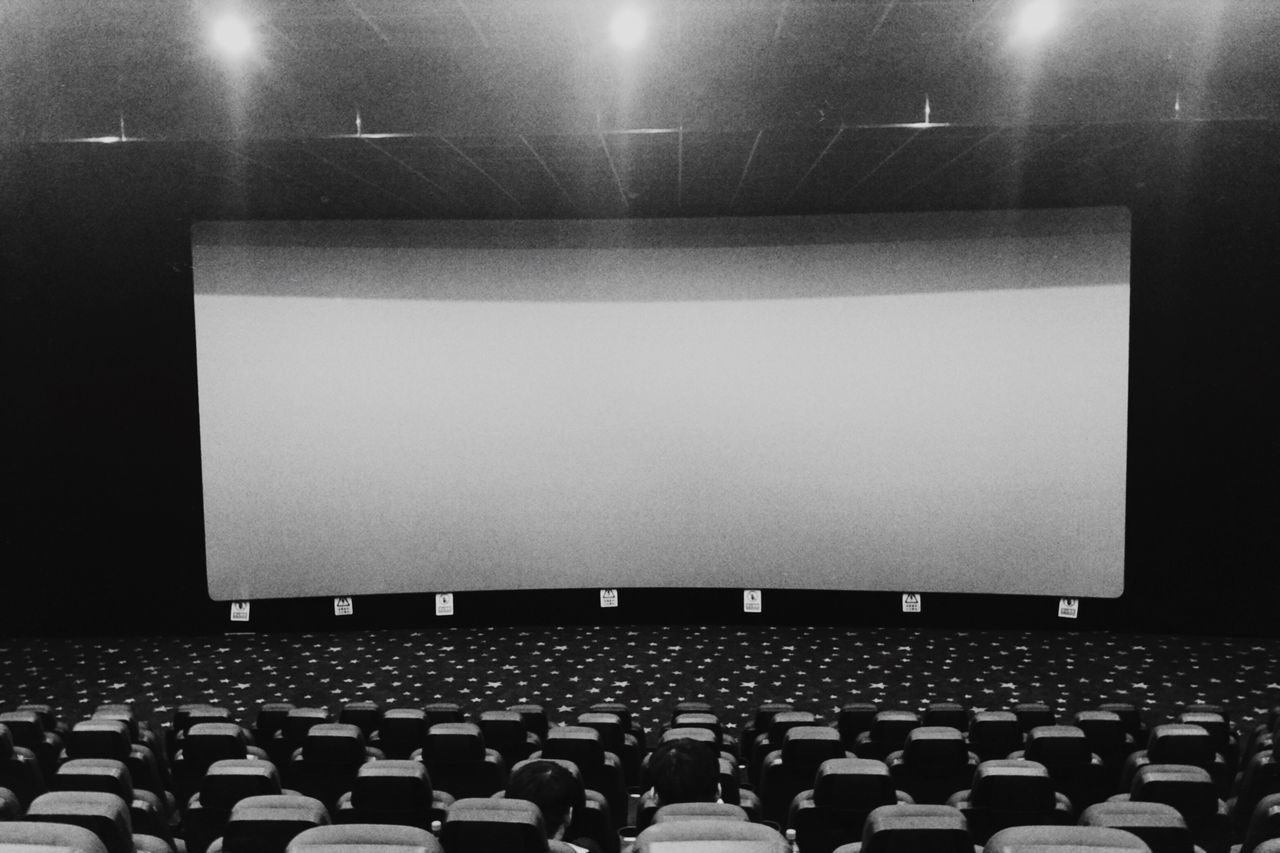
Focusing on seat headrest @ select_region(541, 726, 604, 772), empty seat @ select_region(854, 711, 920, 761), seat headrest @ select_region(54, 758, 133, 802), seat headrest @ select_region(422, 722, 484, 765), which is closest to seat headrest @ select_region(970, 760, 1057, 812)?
empty seat @ select_region(854, 711, 920, 761)

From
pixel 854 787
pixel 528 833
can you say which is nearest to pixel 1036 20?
pixel 854 787

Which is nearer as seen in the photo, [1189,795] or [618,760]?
[1189,795]

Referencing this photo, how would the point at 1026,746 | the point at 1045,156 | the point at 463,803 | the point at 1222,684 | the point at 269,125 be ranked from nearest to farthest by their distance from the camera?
the point at 463,803, the point at 1026,746, the point at 269,125, the point at 1045,156, the point at 1222,684

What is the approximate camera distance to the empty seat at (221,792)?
140 inches

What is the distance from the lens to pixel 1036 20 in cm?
575

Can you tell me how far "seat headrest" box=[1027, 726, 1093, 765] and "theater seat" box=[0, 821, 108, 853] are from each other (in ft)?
12.8

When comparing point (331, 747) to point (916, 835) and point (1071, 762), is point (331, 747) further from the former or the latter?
point (1071, 762)

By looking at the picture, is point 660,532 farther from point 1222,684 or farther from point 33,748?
point 33,748

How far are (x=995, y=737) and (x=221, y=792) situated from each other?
12.5 feet

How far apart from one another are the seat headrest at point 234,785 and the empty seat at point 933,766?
8.86ft

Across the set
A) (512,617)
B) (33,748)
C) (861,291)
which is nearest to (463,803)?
(33,748)

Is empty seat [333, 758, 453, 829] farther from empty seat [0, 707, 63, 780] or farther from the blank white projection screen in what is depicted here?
the blank white projection screen

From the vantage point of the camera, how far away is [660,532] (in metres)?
10.4

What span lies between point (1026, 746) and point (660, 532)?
20.1 ft
